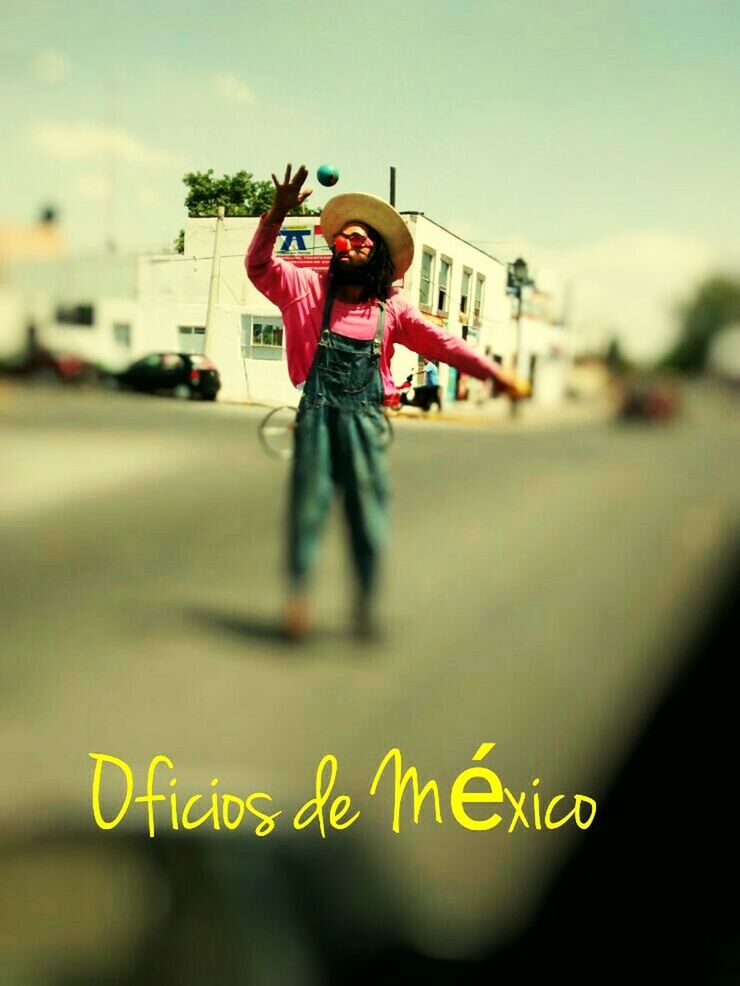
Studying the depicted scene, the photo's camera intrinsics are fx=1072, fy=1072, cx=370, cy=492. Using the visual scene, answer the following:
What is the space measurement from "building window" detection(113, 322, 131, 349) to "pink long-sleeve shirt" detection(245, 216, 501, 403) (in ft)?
0.36

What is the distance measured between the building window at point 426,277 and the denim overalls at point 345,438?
0.09 feet

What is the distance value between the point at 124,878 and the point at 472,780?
3678 centimetres

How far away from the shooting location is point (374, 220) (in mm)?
441

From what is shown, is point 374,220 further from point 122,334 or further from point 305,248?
point 122,334

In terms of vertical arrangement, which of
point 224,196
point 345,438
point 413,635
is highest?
point 224,196

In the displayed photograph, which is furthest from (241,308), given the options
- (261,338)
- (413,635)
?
(413,635)

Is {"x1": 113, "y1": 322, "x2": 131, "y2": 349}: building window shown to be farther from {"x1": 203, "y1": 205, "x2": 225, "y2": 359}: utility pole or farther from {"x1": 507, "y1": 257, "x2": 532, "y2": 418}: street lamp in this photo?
{"x1": 507, "y1": 257, "x2": 532, "y2": 418}: street lamp

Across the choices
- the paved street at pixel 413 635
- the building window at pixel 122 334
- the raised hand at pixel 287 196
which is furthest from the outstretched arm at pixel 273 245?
the paved street at pixel 413 635

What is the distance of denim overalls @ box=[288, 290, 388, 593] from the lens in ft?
1.47

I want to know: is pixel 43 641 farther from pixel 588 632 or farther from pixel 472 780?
pixel 472 780

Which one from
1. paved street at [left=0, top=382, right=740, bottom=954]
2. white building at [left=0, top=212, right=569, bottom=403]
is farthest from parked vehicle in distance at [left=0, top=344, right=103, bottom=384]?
paved street at [left=0, top=382, right=740, bottom=954]

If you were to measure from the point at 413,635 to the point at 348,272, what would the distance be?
277ft

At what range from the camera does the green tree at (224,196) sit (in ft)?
1.48

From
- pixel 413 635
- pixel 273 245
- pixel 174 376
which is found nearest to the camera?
pixel 273 245
